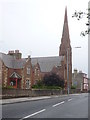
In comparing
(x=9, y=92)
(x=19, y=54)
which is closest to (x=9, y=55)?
(x=19, y=54)

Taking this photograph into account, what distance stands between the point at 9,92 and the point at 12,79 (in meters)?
25.3

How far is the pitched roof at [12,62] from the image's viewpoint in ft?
215

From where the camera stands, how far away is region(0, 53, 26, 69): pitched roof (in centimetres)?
6557

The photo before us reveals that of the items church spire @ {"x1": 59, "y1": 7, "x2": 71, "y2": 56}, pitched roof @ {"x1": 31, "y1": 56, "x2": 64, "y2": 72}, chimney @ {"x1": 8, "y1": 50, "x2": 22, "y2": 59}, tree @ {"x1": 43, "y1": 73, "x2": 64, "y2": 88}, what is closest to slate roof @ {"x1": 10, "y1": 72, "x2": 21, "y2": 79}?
tree @ {"x1": 43, "y1": 73, "x2": 64, "y2": 88}

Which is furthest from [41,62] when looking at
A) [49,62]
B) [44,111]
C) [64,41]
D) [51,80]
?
[44,111]

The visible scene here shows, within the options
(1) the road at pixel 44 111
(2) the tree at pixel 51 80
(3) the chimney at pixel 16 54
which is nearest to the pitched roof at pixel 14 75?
(2) the tree at pixel 51 80

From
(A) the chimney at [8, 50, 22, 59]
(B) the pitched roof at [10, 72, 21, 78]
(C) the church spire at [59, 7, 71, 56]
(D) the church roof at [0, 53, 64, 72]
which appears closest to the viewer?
(B) the pitched roof at [10, 72, 21, 78]

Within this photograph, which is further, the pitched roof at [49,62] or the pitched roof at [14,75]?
the pitched roof at [49,62]

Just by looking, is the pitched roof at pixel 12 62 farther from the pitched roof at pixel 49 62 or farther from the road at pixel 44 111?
the road at pixel 44 111

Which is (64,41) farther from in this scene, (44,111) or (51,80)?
(44,111)

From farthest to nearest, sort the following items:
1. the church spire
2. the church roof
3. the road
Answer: the church spire, the church roof, the road

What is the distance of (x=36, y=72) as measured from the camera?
2963 inches

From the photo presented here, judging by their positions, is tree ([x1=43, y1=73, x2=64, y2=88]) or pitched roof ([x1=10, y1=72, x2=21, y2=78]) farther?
tree ([x1=43, y1=73, x2=64, y2=88])

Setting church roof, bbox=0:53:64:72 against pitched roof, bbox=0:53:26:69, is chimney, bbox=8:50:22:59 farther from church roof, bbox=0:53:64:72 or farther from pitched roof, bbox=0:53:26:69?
pitched roof, bbox=0:53:26:69
